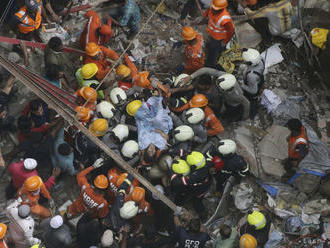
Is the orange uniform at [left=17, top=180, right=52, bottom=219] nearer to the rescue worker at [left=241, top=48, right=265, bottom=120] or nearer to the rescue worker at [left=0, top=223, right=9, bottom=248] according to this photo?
the rescue worker at [left=0, top=223, right=9, bottom=248]

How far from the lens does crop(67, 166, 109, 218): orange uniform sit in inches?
258

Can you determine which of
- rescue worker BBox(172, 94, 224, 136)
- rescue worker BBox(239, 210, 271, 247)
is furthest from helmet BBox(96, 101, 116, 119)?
rescue worker BBox(239, 210, 271, 247)

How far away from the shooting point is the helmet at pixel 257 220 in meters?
6.41

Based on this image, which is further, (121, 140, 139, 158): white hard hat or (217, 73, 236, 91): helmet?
(217, 73, 236, 91): helmet

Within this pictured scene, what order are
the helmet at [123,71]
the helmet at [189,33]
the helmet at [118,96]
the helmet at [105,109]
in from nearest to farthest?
1. the helmet at [105,109]
2. the helmet at [118,96]
3. the helmet at [123,71]
4. the helmet at [189,33]

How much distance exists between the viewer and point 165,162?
691 centimetres

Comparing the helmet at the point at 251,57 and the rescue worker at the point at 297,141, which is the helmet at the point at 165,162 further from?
the helmet at the point at 251,57

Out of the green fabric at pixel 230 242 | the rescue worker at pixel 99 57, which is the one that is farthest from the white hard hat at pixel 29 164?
the green fabric at pixel 230 242

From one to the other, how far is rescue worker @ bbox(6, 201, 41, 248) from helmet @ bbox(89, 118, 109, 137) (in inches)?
64.5

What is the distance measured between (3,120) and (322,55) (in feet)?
21.1

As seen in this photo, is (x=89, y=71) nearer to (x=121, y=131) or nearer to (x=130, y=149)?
Result: (x=121, y=131)

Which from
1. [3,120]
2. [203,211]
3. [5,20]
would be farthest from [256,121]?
[5,20]

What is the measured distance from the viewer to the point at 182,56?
9.32m

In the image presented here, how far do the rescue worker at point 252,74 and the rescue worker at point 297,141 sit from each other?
3.38ft
